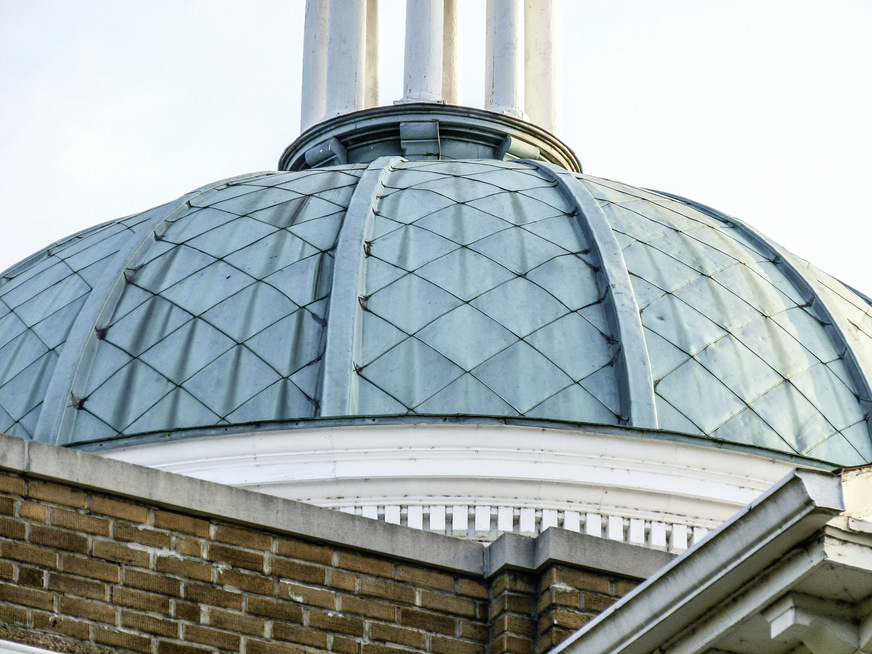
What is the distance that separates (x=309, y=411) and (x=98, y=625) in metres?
6.20

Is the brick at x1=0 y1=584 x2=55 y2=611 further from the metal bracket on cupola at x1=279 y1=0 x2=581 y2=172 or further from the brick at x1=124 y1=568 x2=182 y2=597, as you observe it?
the metal bracket on cupola at x1=279 y1=0 x2=581 y2=172

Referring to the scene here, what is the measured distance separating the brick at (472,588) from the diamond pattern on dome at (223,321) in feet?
16.9

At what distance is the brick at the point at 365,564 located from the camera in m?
11.9

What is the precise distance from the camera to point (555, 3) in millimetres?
26016

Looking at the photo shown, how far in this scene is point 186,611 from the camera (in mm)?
11359

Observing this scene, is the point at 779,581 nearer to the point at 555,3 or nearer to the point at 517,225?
the point at 517,225

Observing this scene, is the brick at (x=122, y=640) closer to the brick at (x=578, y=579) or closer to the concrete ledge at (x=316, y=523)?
the concrete ledge at (x=316, y=523)

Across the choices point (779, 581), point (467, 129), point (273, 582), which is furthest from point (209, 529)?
point (467, 129)

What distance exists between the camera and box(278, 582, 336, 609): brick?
11664 millimetres

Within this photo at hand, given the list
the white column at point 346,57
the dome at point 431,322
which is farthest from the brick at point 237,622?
the white column at point 346,57

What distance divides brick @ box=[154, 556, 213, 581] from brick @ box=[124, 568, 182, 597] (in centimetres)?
5

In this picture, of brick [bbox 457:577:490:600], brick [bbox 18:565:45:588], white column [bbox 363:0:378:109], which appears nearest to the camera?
brick [bbox 18:565:45:588]

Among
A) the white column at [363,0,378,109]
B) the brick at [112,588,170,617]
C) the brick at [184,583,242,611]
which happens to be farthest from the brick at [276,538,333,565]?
the white column at [363,0,378,109]

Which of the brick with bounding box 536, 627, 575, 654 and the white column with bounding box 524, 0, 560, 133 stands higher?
the white column with bounding box 524, 0, 560, 133
